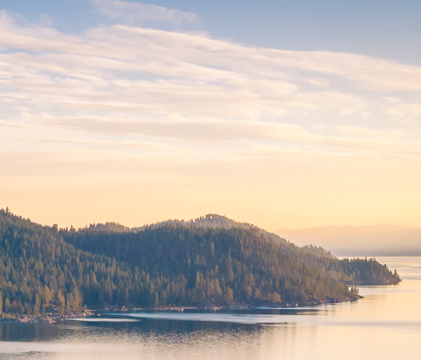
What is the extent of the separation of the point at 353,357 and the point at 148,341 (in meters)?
45.6

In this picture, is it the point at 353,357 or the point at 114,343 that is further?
the point at 114,343

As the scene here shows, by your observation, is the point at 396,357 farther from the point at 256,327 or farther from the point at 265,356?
the point at 256,327

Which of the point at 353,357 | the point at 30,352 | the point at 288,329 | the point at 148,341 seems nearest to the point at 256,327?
the point at 288,329

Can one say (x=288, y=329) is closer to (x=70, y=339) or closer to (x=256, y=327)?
(x=256, y=327)

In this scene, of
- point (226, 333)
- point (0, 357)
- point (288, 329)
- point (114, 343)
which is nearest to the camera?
point (0, 357)

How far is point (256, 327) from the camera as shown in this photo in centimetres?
18638

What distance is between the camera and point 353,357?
13475 centimetres

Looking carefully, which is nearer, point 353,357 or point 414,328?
point 353,357

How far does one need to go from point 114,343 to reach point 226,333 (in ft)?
99.3

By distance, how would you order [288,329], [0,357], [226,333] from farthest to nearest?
[288,329] < [226,333] < [0,357]

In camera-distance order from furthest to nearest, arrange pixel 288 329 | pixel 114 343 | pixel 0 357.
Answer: pixel 288 329 < pixel 114 343 < pixel 0 357

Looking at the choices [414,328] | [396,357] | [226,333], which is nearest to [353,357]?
[396,357]

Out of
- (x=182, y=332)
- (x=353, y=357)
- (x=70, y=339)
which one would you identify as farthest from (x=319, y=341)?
(x=70, y=339)

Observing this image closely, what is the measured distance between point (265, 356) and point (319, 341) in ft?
83.6
